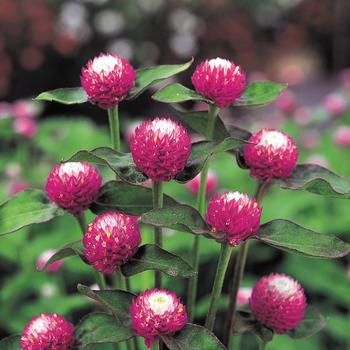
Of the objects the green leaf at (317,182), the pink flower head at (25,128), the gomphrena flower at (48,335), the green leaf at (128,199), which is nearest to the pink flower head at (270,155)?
the green leaf at (317,182)

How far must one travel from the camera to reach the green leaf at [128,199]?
3.31 feet

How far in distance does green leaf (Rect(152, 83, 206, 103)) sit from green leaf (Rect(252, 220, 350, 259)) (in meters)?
0.21

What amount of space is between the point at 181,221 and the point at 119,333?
0.56 feet

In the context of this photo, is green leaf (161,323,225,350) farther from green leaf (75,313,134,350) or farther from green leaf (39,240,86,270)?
green leaf (39,240,86,270)

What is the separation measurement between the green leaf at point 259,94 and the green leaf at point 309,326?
36 cm

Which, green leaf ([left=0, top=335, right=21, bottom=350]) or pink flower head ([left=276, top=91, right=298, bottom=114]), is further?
pink flower head ([left=276, top=91, right=298, bottom=114])

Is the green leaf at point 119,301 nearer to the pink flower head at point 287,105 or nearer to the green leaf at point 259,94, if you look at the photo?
the green leaf at point 259,94

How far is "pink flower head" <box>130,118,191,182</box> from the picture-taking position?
0.89 m

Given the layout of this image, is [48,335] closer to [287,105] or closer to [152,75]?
[152,75]

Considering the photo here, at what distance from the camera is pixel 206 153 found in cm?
92

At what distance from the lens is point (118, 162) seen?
94cm

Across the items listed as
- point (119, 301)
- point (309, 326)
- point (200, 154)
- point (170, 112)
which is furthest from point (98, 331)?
point (170, 112)

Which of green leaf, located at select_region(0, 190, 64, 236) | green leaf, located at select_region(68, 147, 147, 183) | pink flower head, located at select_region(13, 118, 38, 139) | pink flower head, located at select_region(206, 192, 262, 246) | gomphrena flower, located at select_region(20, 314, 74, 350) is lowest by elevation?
pink flower head, located at select_region(13, 118, 38, 139)

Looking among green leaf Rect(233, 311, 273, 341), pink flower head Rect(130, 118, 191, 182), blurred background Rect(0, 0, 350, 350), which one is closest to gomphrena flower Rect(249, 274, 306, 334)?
green leaf Rect(233, 311, 273, 341)
